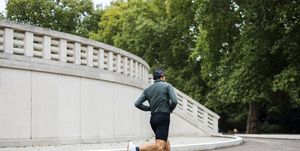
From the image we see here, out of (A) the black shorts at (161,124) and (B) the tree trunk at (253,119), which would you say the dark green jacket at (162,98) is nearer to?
(A) the black shorts at (161,124)

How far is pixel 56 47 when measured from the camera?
1456cm

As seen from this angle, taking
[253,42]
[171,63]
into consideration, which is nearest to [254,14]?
[253,42]

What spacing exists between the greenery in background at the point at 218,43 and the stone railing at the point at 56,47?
42.4 ft

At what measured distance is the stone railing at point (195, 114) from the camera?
77.3 ft

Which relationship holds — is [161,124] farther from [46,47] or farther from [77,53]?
[77,53]

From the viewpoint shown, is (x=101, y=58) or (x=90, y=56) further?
(x=101, y=58)

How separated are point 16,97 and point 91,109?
2.79 m

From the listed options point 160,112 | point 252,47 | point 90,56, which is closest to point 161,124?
point 160,112

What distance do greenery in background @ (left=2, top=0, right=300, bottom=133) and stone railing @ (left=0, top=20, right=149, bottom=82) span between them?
12914 millimetres

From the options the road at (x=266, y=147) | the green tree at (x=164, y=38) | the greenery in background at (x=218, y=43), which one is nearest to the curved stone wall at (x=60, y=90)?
the road at (x=266, y=147)

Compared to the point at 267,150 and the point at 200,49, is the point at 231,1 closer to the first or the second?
the point at 200,49

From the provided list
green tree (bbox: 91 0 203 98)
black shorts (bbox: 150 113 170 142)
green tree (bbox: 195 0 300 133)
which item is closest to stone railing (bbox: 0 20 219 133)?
black shorts (bbox: 150 113 170 142)

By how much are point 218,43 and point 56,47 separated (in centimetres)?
2097

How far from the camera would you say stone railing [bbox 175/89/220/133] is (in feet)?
77.3
